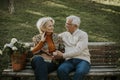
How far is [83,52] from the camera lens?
21.4 ft

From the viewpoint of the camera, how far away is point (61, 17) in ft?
43.9

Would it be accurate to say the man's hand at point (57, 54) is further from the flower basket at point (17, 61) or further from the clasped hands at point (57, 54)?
the flower basket at point (17, 61)

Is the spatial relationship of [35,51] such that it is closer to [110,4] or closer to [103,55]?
[103,55]

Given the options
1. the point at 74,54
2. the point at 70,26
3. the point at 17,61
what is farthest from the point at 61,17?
the point at 17,61

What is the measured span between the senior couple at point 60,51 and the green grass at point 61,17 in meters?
3.32

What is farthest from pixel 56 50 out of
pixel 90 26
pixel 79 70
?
pixel 90 26

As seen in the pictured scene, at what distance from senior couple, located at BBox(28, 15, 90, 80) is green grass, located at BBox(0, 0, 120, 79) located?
131 inches

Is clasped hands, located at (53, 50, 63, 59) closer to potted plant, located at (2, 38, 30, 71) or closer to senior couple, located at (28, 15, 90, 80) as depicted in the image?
senior couple, located at (28, 15, 90, 80)

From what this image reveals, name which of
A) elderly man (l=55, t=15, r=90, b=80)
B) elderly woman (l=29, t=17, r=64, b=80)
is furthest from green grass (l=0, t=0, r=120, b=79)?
Result: elderly man (l=55, t=15, r=90, b=80)

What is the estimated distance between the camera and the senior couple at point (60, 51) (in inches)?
245

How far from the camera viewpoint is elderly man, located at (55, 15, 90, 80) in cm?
614

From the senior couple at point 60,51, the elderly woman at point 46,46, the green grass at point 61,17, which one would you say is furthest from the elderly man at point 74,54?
the green grass at point 61,17

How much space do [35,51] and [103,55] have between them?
4.44 ft

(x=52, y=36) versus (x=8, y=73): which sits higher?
(x=52, y=36)
